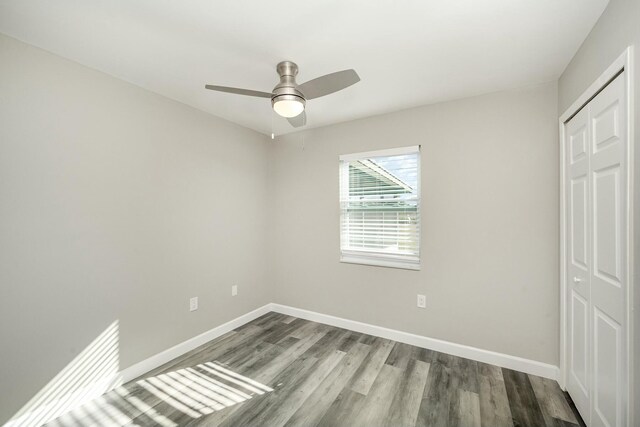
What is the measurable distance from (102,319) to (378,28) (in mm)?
2888

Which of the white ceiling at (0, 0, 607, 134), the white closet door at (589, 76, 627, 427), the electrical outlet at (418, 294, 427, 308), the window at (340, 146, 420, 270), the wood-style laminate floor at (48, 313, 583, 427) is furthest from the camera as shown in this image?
the window at (340, 146, 420, 270)

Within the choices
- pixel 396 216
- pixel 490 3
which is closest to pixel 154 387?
pixel 396 216

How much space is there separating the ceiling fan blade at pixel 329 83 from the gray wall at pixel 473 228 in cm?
140

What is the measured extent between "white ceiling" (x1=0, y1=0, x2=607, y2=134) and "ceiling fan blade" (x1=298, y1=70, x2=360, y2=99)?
0.30 metres

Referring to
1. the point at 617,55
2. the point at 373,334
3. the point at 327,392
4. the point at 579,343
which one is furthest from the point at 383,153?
the point at 327,392

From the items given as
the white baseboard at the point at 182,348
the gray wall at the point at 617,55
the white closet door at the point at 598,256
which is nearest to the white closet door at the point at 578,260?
the white closet door at the point at 598,256

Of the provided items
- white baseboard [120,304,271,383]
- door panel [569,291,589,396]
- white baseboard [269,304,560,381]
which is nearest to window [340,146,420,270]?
white baseboard [269,304,560,381]

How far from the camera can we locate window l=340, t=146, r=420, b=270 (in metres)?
2.86

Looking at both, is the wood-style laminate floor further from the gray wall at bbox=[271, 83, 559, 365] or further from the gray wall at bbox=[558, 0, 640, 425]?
the gray wall at bbox=[558, 0, 640, 425]

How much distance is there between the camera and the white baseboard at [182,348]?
2240mm

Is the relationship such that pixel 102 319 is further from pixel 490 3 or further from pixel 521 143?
pixel 521 143

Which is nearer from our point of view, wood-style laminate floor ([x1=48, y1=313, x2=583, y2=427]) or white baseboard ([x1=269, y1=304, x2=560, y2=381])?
wood-style laminate floor ([x1=48, y1=313, x2=583, y2=427])

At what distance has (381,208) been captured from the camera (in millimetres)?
3053

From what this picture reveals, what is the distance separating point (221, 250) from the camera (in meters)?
3.07
